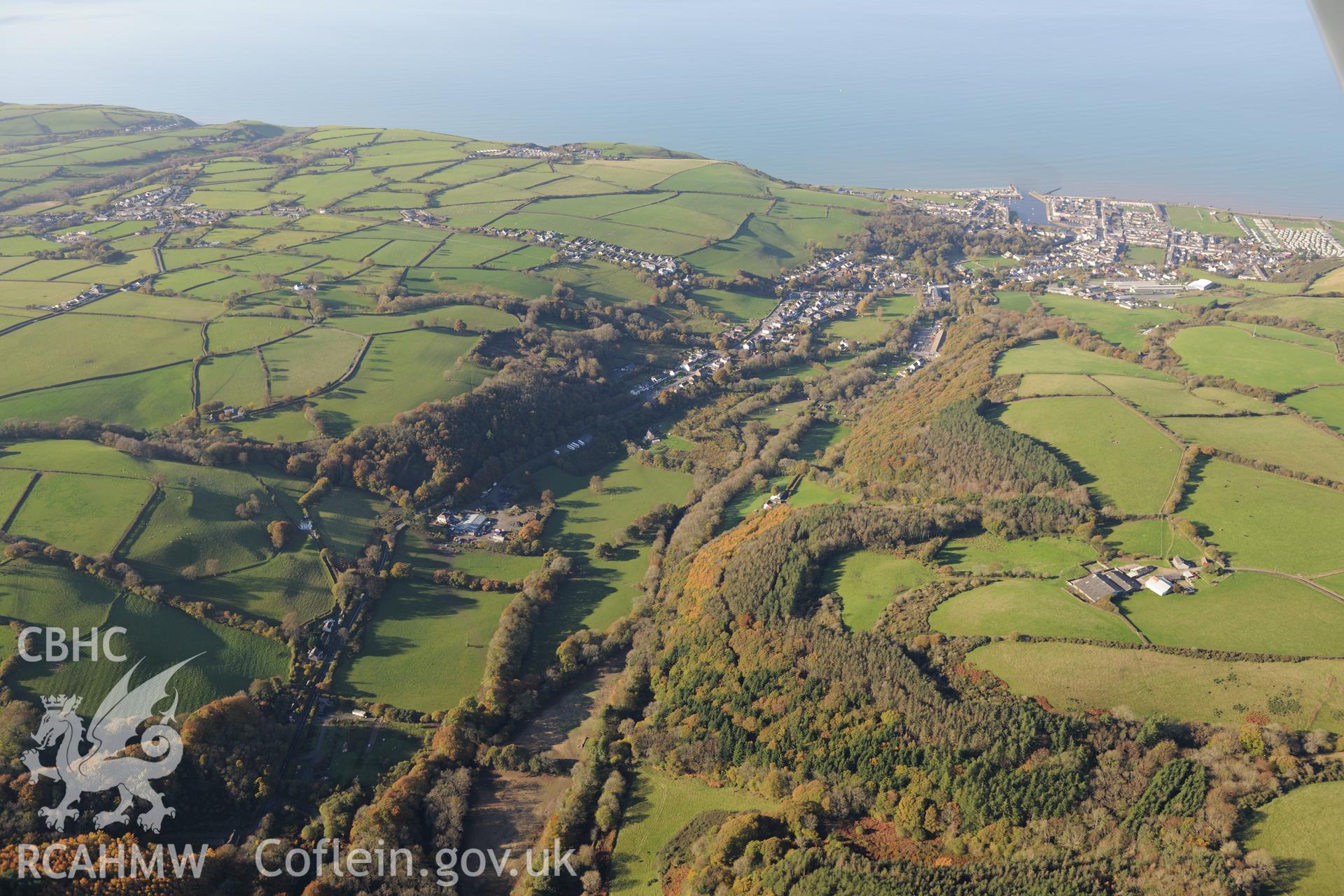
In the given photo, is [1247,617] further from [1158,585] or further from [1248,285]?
[1248,285]

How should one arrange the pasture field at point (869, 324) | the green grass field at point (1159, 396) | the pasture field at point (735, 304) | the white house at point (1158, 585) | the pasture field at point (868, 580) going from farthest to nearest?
the pasture field at point (735, 304) → the pasture field at point (869, 324) → the green grass field at point (1159, 396) → the pasture field at point (868, 580) → the white house at point (1158, 585)

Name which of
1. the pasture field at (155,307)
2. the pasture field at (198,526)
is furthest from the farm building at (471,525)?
the pasture field at (155,307)

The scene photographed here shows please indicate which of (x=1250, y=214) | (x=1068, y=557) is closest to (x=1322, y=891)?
(x=1068, y=557)

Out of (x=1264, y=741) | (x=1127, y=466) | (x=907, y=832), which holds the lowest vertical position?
(x=907, y=832)

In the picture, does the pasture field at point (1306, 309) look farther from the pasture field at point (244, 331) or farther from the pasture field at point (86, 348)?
the pasture field at point (86, 348)

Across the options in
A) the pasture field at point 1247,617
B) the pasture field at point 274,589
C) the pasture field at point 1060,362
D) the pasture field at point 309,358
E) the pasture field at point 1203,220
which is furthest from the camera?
the pasture field at point 1203,220

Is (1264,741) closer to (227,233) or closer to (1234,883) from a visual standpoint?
(1234,883)

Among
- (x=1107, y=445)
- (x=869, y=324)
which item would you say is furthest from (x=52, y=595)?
(x=869, y=324)
